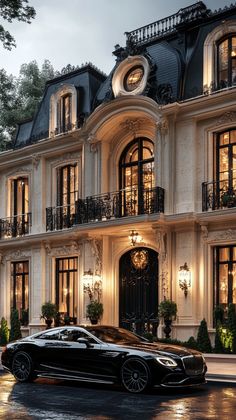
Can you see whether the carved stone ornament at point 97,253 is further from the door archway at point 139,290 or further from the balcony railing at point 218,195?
the balcony railing at point 218,195

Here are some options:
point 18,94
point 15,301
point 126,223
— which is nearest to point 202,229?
point 126,223

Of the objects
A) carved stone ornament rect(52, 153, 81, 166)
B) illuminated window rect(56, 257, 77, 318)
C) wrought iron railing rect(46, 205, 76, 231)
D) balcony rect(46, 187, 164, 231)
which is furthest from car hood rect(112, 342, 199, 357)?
carved stone ornament rect(52, 153, 81, 166)

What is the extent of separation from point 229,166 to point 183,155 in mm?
1540

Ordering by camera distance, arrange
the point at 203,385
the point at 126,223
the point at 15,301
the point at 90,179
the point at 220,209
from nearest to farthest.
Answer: the point at 203,385, the point at 220,209, the point at 126,223, the point at 90,179, the point at 15,301

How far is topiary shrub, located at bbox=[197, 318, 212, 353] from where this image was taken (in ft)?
61.9

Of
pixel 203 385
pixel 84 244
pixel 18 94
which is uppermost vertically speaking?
pixel 18 94

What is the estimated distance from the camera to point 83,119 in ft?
77.7

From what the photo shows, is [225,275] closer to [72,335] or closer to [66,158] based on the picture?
[72,335]

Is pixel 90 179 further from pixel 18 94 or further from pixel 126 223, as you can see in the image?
pixel 18 94

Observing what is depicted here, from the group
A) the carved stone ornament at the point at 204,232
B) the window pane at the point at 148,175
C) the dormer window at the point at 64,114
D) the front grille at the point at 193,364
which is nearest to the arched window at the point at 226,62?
the window pane at the point at 148,175

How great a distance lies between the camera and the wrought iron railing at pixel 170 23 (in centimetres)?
2217

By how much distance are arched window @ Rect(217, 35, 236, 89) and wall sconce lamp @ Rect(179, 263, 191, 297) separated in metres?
5.49

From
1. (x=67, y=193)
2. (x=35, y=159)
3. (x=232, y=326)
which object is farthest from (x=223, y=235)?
(x=35, y=159)

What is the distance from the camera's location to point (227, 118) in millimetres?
19812
